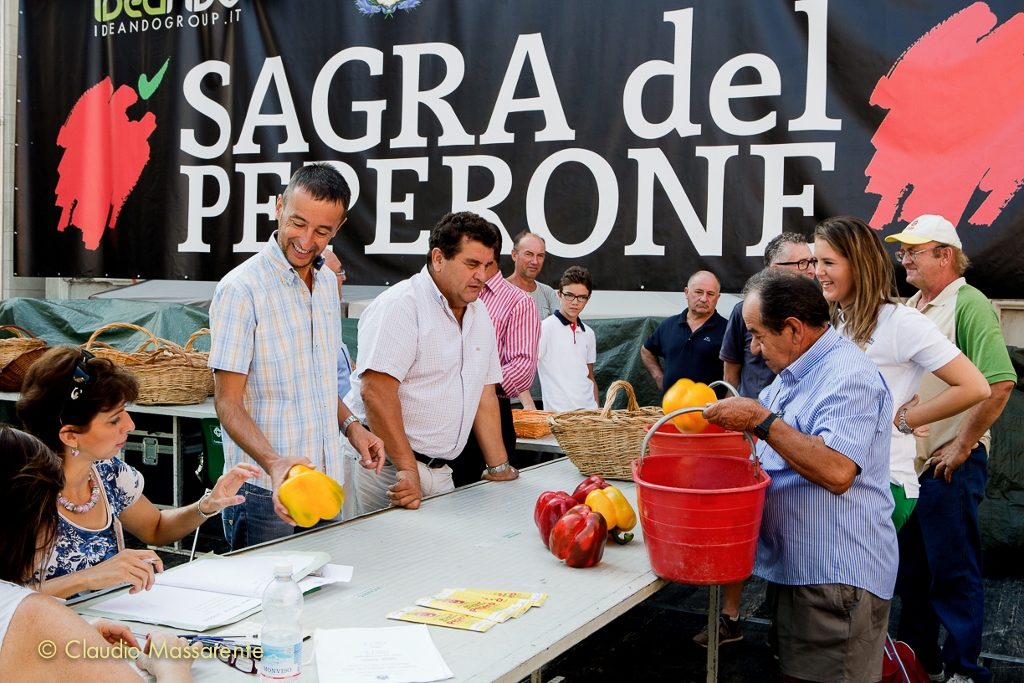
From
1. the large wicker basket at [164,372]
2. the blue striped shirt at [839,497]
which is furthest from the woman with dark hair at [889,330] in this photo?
the large wicker basket at [164,372]

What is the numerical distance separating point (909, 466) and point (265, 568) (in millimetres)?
1873

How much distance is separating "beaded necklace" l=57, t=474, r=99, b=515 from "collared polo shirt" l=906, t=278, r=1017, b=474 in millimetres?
2756

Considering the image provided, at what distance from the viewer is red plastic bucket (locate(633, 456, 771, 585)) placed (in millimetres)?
1981

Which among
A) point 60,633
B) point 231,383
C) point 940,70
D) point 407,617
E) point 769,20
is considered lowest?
point 407,617

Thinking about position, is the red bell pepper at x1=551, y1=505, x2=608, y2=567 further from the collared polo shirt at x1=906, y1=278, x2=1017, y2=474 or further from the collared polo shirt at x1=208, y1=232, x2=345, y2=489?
the collared polo shirt at x1=906, y1=278, x2=1017, y2=474

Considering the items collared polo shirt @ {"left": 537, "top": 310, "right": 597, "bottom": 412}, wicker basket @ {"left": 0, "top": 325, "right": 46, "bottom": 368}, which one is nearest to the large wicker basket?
wicker basket @ {"left": 0, "top": 325, "right": 46, "bottom": 368}

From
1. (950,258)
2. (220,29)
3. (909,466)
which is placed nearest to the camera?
(909,466)

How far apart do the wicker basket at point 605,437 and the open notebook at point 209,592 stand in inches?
47.9

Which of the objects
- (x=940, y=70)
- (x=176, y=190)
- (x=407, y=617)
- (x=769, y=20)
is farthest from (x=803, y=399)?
(x=176, y=190)

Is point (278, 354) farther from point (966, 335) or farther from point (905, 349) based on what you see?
point (966, 335)

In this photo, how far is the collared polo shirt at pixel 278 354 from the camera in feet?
7.68

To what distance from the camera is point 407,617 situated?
1781 mm

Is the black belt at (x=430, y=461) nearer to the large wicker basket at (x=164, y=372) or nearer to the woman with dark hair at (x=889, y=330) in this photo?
the woman with dark hair at (x=889, y=330)

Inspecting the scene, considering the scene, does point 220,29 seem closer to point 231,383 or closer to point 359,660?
point 231,383
